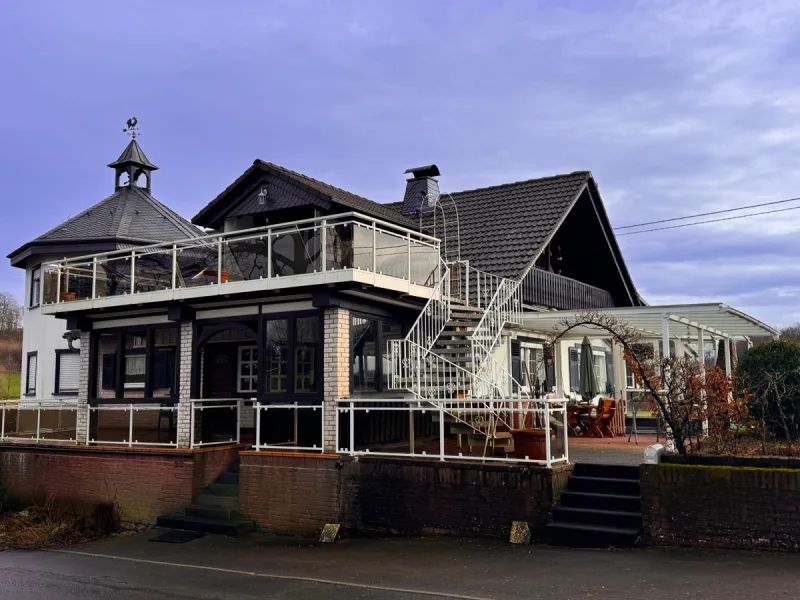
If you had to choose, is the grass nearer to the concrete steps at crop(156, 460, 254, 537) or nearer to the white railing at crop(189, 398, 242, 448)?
the white railing at crop(189, 398, 242, 448)

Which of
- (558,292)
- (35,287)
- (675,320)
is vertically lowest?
(675,320)

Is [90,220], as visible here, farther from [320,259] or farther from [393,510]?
[393,510]

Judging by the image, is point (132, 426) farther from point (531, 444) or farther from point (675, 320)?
point (675, 320)

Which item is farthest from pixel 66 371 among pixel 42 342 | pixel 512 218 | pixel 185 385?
pixel 512 218

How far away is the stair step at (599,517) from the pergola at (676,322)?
3.71 metres

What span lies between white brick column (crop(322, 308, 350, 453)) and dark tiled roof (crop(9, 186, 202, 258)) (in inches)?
501

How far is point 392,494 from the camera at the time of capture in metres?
11.2

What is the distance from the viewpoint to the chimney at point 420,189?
21.0 metres

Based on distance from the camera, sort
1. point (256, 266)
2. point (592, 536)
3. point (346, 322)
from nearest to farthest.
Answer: point (592, 536) → point (346, 322) → point (256, 266)

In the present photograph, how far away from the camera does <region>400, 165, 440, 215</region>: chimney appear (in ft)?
68.8

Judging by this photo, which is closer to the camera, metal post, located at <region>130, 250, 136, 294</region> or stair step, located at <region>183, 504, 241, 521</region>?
stair step, located at <region>183, 504, 241, 521</region>

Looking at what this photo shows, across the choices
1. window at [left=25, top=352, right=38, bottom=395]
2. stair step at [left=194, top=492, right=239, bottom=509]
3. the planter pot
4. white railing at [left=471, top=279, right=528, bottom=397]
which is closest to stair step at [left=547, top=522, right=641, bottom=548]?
the planter pot

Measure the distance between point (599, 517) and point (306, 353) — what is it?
594cm

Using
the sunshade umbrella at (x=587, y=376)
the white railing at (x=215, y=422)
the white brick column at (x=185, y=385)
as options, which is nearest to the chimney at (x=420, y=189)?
the sunshade umbrella at (x=587, y=376)
